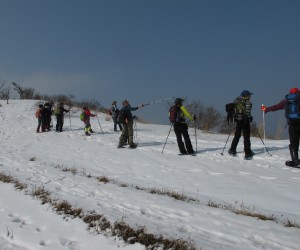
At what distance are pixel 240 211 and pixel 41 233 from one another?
3.20 meters

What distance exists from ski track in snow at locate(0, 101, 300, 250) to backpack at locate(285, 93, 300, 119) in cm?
166

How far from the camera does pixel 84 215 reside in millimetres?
5312

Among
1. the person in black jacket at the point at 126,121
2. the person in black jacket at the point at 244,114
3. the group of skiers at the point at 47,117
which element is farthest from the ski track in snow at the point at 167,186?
the group of skiers at the point at 47,117

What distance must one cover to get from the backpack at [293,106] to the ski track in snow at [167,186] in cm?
166

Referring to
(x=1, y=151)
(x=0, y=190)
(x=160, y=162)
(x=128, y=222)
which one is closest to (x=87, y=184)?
(x=0, y=190)

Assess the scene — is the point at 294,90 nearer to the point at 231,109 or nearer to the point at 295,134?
the point at 295,134

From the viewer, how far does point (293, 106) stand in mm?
10500

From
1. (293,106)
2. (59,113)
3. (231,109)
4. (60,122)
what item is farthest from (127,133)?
(60,122)

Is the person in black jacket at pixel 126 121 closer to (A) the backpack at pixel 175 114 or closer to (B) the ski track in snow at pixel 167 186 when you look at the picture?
(B) the ski track in snow at pixel 167 186

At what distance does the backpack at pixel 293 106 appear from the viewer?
10.4m

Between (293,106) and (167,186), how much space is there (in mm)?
4890

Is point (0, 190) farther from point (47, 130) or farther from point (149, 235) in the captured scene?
point (47, 130)

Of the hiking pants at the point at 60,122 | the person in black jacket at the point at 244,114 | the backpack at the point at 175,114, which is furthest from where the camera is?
the hiking pants at the point at 60,122

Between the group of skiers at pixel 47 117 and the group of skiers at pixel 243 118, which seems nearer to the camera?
the group of skiers at pixel 243 118
